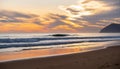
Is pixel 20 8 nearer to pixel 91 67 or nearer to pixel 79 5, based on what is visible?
pixel 79 5

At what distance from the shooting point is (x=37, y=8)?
16.4 metres

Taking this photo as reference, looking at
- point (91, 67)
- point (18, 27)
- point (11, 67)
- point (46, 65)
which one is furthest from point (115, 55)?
point (18, 27)

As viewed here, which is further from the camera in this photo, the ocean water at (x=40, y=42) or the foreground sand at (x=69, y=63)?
the ocean water at (x=40, y=42)

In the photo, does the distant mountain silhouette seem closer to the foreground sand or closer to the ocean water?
the ocean water

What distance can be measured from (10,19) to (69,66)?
423 inches

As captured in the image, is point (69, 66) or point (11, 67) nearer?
point (11, 67)

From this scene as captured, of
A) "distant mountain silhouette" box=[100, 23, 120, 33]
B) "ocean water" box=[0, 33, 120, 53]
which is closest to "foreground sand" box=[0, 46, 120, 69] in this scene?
"ocean water" box=[0, 33, 120, 53]

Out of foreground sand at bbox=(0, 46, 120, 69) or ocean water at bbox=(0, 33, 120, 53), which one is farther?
ocean water at bbox=(0, 33, 120, 53)

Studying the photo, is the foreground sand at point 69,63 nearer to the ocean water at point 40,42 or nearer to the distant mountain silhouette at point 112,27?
the ocean water at point 40,42

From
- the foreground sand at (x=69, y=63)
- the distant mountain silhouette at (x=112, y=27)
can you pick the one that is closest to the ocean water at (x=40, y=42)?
the foreground sand at (x=69, y=63)

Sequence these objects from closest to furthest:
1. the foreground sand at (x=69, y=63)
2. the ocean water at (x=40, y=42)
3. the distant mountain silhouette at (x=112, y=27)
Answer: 1. the foreground sand at (x=69, y=63)
2. the ocean water at (x=40, y=42)
3. the distant mountain silhouette at (x=112, y=27)

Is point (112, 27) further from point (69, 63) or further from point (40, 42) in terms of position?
point (69, 63)

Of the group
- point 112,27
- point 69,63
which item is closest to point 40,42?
point 69,63

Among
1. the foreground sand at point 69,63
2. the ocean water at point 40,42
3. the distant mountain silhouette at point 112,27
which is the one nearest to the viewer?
the foreground sand at point 69,63
